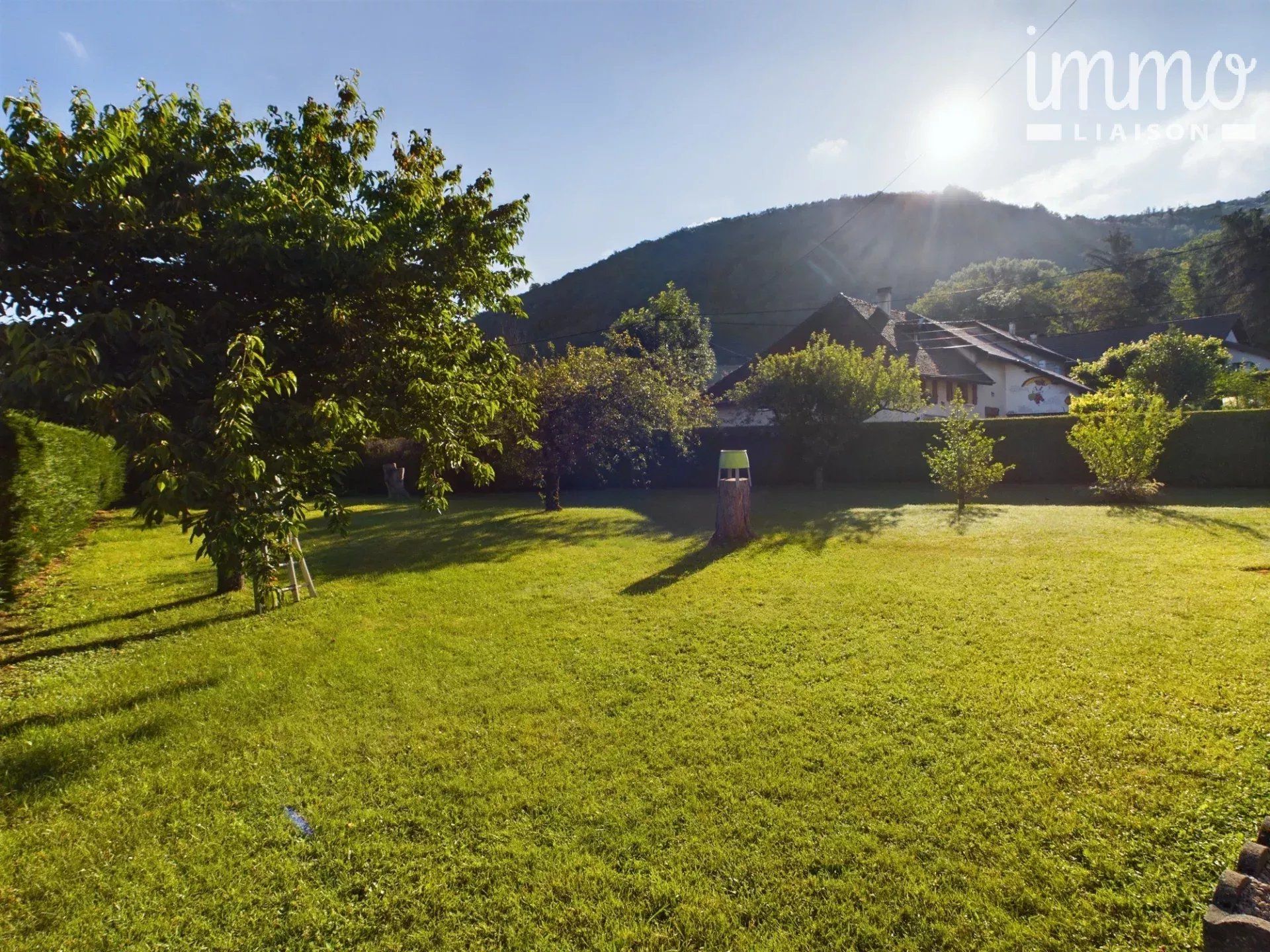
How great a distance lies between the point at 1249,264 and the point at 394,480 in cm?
5275

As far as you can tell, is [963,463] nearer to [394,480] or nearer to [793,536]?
[793,536]

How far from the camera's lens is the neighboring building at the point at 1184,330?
121 ft

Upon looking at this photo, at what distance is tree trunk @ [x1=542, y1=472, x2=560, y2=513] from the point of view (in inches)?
650

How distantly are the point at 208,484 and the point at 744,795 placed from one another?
11.7 ft

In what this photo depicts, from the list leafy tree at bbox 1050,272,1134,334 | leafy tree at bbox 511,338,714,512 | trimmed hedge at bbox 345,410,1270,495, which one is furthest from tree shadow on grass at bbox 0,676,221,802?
leafy tree at bbox 1050,272,1134,334

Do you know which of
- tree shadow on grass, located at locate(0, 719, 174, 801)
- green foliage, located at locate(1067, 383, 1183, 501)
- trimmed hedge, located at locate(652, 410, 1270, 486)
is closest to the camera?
tree shadow on grass, located at locate(0, 719, 174, 801)

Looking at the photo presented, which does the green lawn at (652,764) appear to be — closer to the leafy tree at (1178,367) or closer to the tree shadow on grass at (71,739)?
the tree shadow on grass at (71,739)

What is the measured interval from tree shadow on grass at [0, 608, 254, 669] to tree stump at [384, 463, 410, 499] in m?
14.9

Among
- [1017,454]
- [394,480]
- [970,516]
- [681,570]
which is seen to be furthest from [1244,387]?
[394,480]

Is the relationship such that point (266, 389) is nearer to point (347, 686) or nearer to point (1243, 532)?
point (347, 686)

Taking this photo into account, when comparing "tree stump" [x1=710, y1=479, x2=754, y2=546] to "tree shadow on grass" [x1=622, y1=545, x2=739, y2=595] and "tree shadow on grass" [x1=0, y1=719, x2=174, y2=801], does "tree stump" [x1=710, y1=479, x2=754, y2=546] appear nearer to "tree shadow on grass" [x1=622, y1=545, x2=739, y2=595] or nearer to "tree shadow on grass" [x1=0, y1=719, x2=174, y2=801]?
"tree shadow on grass" [x1=622, y1=545, x2=739, y2=595]

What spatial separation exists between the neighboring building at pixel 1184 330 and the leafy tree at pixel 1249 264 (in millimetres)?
1530

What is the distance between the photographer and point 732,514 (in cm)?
1049

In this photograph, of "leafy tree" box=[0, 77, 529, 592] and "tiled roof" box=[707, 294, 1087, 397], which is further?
"tiled roof" box=[707, 294, 1087, 397]
